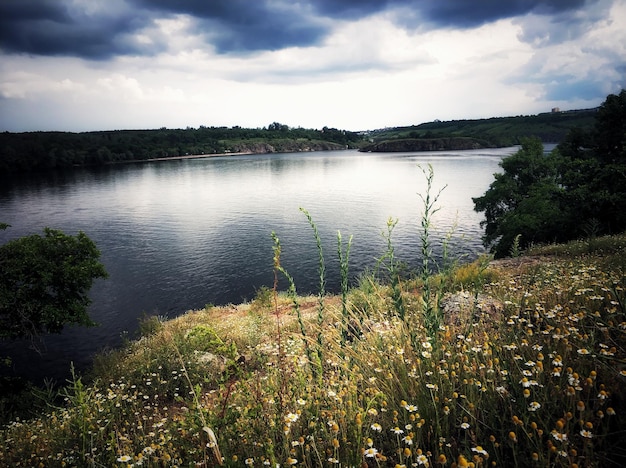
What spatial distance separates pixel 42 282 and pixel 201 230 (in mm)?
34786

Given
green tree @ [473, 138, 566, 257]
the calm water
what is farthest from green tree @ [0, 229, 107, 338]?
green tree @ [473, 138, 566, 257]

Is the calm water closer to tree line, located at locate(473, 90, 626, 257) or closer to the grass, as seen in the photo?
the grass

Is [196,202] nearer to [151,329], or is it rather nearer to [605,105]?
[151,329]

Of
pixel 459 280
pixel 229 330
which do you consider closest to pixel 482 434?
pixel 459 280

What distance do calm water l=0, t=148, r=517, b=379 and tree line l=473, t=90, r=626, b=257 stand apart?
7.94m

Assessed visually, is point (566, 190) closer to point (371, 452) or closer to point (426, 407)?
point (426, 407)

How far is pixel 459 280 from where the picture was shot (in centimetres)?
1462

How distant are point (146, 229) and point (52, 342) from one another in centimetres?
3054

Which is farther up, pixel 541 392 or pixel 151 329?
Answer: pixel 541 392

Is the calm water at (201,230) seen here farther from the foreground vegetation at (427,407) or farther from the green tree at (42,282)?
the green tree at (42,282)

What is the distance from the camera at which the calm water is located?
2977 centimetres

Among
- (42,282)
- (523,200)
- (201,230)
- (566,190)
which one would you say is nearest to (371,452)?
(42,282)

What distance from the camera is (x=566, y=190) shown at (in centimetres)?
2581

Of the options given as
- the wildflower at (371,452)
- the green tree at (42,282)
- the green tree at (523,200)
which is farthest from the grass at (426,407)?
the green tree at (523,200)
